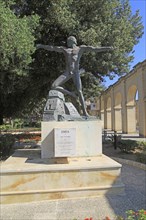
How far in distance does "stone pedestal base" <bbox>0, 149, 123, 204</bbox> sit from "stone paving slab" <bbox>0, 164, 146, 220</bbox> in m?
0.15

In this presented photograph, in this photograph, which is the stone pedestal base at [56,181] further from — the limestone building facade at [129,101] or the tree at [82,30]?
the limestone building facade at [129,101]

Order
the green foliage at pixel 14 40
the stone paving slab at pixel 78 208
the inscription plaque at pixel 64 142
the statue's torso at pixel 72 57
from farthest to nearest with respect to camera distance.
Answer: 1. the green foliage at pixel 14 40
2. the statue's torso at pixel 72 57
3. the inscription plaque at pixel 64 142
4. the stone paving slab at pixel 78 208

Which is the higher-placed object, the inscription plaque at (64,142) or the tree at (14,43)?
the tree at (14,43)

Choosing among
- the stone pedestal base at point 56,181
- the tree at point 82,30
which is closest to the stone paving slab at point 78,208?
the stone pedestal base at point 56,181

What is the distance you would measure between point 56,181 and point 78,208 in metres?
0.85

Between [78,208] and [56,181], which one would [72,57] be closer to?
[56,181]

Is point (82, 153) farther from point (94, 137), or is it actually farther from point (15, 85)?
point (15, 85)

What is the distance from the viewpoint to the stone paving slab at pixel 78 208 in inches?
201

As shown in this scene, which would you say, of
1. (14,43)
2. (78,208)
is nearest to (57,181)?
(78,208)

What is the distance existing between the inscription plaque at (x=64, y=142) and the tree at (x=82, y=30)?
5.99 meters

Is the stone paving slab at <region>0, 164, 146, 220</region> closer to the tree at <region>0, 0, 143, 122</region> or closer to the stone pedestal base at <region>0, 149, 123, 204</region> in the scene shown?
the stone pedestal base at <region>0, 149, 123, 204</region>

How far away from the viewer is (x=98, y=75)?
50.6ft

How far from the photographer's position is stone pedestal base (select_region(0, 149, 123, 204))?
237 inches

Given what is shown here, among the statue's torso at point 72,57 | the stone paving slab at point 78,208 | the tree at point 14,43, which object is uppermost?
the tree at point 14,43
